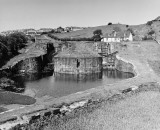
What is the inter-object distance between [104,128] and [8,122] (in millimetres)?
8196

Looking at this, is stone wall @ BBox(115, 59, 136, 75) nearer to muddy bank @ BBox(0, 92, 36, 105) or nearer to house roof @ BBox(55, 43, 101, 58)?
house roof @ BBox(55, 43, 101, 58)

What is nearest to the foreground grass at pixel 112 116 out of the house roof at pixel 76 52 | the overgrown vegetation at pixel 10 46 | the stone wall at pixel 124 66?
the stone wall at pixel 124 66

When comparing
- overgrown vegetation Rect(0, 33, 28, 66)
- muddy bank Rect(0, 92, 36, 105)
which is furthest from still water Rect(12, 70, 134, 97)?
overgrown vegetation Rect(0, 33, 28, 66)

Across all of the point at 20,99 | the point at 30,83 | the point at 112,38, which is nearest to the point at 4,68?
the point at 30,83

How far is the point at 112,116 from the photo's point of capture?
28.1 meters

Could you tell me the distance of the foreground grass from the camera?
985 inches

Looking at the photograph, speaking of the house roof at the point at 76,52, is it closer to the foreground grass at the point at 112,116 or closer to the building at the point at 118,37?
the building at the point at 118,37

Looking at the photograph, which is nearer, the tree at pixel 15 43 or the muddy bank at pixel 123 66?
the muddy bank at pixel 123 66

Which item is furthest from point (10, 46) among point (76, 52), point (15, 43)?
point (76, 52)

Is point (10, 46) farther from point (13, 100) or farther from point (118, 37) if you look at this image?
point (118, 37)

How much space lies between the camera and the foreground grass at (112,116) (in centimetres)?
2502

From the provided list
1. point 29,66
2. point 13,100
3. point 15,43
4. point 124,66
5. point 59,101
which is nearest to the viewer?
point 59,101

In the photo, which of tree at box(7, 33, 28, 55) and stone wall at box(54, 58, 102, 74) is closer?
stone wall at box(54, 58, 102, 74)

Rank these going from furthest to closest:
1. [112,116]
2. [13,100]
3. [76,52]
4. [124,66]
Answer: [76,52], [124,66], [13,100], [112,116]
